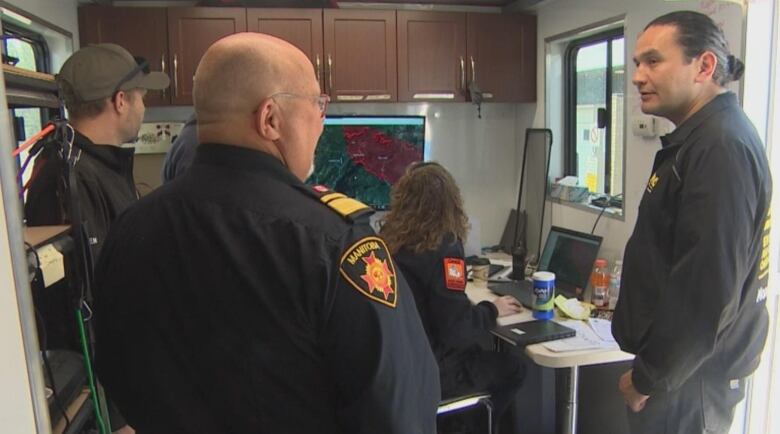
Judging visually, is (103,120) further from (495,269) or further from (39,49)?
(495,269)

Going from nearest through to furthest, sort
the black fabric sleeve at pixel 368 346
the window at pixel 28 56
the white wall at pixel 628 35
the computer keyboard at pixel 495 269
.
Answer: the black fabric sleeve at pixel 368 346 → the white wall at pixel 628 35 → the window at pixel 28 56 → the computer keyboard at pixel 495 269

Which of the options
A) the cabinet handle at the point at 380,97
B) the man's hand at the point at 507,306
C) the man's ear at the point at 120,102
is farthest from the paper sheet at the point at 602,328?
the man's ear at the point at 120,102

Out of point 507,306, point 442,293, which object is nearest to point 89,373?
point 442,293

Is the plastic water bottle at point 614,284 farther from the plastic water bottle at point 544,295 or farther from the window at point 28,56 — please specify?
the window at point 28,56

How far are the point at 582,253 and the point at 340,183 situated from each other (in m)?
1.46

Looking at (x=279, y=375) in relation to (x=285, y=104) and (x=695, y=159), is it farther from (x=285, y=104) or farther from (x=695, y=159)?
(x=695, y=159)

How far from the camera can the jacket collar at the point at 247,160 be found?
971 millimetres

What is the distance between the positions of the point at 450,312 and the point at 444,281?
0.37 ft

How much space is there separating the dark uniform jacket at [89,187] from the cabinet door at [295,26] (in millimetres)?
1677

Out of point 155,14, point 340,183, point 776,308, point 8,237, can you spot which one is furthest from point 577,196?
point 8,237

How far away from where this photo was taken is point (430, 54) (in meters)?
3.43

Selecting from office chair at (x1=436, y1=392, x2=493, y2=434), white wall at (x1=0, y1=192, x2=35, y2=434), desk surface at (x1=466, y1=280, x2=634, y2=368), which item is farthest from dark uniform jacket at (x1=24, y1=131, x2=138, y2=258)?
desk surface at (x1=466, y1=280, x2=634, y2=368)

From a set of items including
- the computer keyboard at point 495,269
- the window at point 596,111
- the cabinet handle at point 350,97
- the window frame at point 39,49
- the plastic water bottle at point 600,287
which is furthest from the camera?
the cabinet handle at point 350,97

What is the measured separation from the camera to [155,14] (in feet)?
10.4
